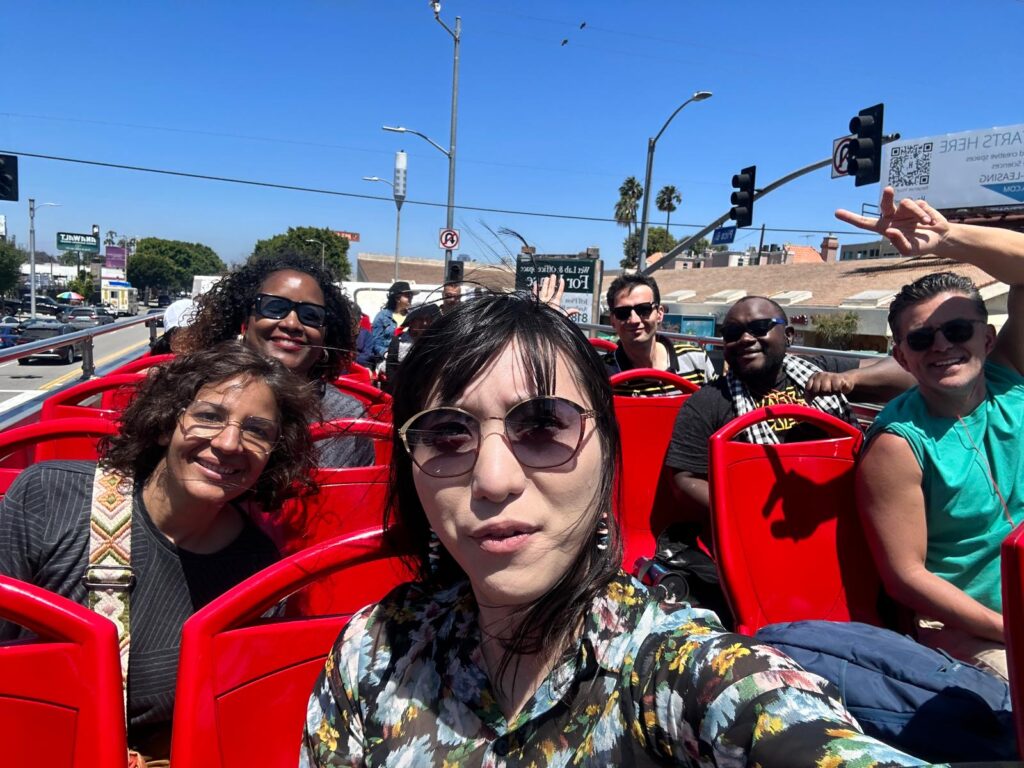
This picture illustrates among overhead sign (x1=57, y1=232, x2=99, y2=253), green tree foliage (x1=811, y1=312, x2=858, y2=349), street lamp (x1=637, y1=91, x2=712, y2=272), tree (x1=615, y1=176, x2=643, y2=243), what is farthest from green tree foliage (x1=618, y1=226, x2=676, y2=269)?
overhead sign (x1=57, y1=232, x2=99, y2=253)

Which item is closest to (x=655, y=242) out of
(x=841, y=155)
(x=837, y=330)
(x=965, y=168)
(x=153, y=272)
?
(x=965, y=168)

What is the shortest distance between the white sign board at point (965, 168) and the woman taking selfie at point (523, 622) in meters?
44.0

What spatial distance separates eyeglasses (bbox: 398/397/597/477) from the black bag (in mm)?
919

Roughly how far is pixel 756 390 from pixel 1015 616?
1953mm

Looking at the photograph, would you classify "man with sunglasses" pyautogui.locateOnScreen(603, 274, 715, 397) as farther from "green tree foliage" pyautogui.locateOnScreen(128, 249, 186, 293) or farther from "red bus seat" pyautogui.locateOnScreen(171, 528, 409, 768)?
"green tree foliage" pyautogui.locateOnScreen(128, 249, 186, 293)

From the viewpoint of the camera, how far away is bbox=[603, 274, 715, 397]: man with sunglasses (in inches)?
149

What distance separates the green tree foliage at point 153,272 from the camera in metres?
88.2

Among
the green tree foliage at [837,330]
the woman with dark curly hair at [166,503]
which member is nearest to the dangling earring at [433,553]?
the woman with dark curly hair at [166,503]

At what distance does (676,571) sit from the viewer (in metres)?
2.47

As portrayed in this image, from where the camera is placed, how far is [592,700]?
0.92 metres

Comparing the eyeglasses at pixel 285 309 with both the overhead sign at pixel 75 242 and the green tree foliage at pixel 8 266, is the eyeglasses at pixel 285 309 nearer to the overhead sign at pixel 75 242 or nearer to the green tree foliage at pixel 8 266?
the green tree foliage at pixel 8 266

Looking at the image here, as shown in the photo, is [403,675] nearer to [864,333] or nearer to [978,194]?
[864,333]

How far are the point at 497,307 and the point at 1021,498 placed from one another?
70.6 inches

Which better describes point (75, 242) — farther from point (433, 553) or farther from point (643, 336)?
point (433, 553)
